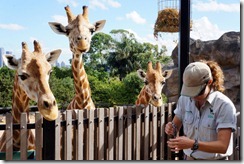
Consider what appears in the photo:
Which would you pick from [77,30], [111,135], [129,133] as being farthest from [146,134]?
[77,30]

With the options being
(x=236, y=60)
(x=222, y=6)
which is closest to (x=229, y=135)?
(x=222, y=6)

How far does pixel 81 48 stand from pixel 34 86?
23.4 inches

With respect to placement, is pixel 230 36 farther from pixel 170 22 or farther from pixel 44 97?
pixel 44 97

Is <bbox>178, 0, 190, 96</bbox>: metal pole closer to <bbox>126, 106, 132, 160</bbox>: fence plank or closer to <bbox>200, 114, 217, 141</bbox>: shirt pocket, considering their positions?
<bbox>126, 106, 132, 160</bbox>: fence plank

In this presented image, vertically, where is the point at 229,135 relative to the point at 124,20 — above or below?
below

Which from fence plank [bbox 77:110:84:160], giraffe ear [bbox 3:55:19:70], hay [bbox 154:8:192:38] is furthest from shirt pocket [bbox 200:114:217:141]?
hay [bbox 154:8:192:38]

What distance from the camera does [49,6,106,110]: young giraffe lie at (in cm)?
Answer: 262

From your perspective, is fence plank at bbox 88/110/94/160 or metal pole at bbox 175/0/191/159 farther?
metal pole at bbox 175/0/191/159

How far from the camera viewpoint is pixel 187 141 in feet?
4.55

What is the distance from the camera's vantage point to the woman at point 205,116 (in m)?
1.41

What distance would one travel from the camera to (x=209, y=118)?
Result: 1.53 meters

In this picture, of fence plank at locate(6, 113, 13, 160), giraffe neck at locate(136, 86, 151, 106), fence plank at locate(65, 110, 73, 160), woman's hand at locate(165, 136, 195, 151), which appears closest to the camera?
woman's hand at locate(165, 136, 195, 151)

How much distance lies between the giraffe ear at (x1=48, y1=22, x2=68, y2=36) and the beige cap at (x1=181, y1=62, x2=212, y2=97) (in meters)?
1.45

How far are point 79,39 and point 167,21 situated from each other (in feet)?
4.62
